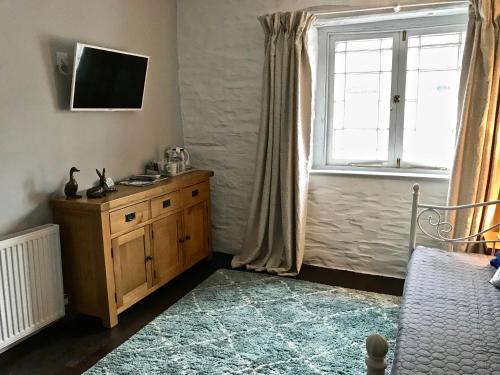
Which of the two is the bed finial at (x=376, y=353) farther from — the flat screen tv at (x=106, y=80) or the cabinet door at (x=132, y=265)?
the flat screen tv at (x=106, y=80)

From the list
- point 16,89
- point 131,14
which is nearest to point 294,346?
point 16,89

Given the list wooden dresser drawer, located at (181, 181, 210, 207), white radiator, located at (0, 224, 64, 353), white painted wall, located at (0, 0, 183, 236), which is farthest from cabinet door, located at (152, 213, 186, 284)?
white radiator, located at (0, 224, 64, 353)

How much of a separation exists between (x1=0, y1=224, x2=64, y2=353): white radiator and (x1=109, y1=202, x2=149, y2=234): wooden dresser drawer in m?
0.35

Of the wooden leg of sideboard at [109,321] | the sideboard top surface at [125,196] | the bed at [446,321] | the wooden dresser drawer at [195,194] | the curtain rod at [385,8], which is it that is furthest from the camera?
the wooden dresser drawer at [195,194]

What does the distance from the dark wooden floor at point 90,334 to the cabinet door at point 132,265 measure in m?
0.15

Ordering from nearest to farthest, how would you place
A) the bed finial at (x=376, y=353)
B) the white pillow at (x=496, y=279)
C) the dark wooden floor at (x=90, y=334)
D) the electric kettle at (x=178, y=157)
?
the bed finial at (x=376, y=353) → the white pillow at (x=496, y=279) → the dark wooden floor at (x=90, y=334) → the electric kettle at (x=178, y=157)

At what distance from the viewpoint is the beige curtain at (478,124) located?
2.86 metres

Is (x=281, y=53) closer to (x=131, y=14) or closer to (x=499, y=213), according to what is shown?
(x=131, y=14)

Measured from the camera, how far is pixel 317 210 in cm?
375

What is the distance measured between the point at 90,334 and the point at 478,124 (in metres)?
2.91

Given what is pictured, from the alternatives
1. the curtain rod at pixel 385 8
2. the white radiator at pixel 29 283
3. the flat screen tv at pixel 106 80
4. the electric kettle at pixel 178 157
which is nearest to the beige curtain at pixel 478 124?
the curtain rod at pixel 385 8

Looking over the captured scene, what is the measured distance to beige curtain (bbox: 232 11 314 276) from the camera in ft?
11.1

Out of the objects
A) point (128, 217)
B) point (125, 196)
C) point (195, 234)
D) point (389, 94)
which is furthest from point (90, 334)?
point (389, 94)

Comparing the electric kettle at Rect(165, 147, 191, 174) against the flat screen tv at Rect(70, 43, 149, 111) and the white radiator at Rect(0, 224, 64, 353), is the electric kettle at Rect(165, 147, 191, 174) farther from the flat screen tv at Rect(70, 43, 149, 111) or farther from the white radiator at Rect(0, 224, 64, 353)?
the white radiator at Rect(0, 224, 64, 353)
